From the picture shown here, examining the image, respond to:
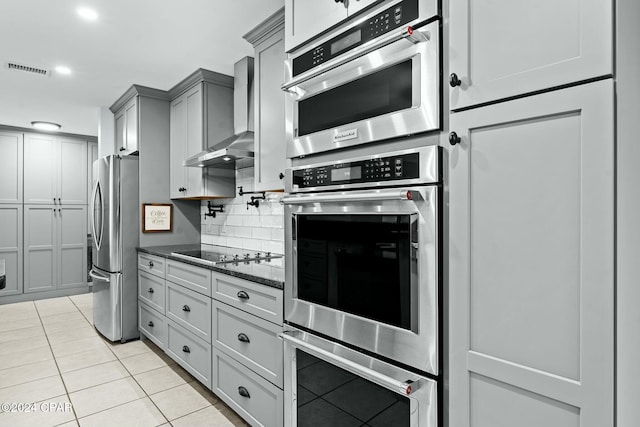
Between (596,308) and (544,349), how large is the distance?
0.17 metres

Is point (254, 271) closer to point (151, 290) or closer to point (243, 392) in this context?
point (243, 392)

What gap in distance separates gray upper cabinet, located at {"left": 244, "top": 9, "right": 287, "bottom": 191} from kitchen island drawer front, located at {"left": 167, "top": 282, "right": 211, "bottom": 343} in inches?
36.6

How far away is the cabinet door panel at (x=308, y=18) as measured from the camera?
1550mm

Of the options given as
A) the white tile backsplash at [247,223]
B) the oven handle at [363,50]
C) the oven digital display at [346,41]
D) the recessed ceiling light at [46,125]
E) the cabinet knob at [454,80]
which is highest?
the recessed ceiling light at [46,125]

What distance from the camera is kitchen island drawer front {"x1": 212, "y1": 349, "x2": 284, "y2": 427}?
6.57ft

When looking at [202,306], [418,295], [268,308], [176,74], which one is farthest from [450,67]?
[176,74]

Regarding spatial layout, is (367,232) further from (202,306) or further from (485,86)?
(202,306)

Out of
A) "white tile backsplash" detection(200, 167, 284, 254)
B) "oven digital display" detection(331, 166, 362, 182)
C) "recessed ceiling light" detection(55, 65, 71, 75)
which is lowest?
"white tile backsplash" detection(200, 167, 284, 254)

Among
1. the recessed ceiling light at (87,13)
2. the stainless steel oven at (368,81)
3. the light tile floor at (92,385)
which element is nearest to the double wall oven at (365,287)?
the stainless steel oven at (368,81)

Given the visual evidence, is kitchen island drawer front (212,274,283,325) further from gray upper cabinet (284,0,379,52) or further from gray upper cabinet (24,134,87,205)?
gray upper cabinet (24,134,87,205)

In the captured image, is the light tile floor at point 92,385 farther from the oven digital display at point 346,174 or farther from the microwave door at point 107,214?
the oven digital display at point 346,174

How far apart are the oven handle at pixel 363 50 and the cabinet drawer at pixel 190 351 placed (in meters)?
1.87

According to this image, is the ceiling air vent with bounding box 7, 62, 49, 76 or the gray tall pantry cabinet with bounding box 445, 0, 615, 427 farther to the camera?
the ceiling air vent with bounding box 7, 62, 49, 76

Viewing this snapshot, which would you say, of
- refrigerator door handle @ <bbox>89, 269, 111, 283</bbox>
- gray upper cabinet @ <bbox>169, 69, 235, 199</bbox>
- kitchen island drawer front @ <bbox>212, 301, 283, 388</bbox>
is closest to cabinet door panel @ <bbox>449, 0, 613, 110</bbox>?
kitchen island drawer front @ <bbox>212, 301, 283, 388</bbox>
